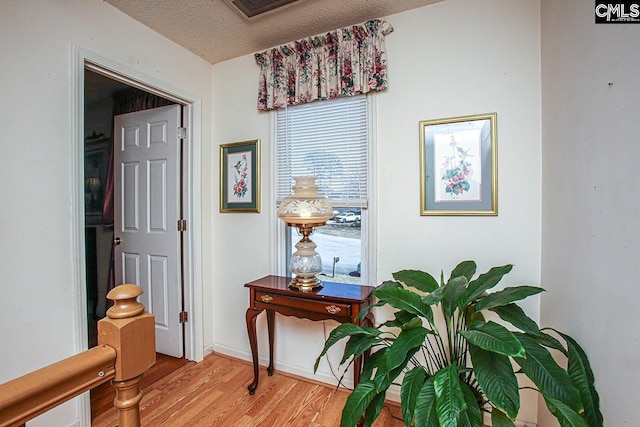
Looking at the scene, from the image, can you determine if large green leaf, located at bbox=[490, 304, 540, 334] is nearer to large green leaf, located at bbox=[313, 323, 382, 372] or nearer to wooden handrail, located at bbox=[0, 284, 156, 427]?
large green leaf, located at bbox=[313, 323, 382, 372]

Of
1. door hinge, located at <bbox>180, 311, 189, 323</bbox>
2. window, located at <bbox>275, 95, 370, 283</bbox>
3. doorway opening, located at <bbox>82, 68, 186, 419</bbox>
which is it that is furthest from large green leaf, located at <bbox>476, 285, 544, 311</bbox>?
doorway opening, located at <bbox>82, 68, 186, 419</bbox>

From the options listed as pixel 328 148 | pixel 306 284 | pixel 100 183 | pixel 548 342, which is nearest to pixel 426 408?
pixel 548 342

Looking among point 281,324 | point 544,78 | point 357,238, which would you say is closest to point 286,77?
point 357,238

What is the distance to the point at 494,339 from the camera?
97 centimetres

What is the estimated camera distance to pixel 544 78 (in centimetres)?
159

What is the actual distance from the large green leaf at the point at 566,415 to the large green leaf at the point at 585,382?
4.0 inches

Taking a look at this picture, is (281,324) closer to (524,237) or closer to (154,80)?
(524,237)

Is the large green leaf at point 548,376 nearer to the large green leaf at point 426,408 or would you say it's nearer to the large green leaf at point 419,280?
the large green leaf at point 426,408

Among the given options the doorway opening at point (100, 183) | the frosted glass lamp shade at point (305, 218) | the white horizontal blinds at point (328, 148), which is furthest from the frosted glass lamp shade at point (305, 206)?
the doorway opening at point (100, 183)

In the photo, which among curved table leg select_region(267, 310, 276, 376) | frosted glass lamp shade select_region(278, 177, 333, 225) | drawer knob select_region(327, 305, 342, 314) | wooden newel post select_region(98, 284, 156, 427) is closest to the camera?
wooden newel post select_region(98, 284, 156, 427)

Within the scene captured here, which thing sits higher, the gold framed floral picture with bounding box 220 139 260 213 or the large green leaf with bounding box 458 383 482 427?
the gold framed floral picture with bounding box 220 139 260 213

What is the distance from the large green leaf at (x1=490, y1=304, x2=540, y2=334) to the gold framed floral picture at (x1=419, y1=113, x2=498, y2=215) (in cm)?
66

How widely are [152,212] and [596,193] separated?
2845 mm

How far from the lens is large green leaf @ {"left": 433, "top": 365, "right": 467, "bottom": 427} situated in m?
0.95
